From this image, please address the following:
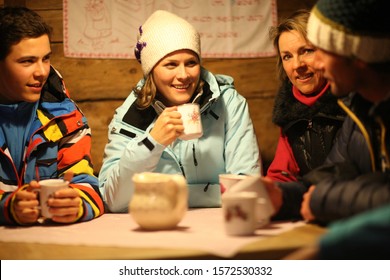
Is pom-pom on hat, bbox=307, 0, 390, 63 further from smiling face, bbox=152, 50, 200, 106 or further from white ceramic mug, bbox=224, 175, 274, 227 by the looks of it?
smiling face, bbox=152, 50, 200, 106

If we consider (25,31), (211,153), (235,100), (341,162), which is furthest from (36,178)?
(341,162)

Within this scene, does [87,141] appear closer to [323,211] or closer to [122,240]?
[122,240]

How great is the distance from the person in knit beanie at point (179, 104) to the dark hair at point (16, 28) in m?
0.43

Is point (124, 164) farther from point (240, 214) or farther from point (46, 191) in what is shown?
point (240, 214)

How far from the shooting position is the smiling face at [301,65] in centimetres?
235

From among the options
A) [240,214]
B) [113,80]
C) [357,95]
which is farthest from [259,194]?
[113,80]

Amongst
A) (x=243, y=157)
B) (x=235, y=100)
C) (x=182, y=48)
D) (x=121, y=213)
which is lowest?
(x=121, y=213)

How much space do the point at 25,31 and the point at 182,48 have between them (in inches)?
22.6

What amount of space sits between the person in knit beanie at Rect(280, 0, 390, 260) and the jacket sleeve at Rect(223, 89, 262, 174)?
584 millimetres

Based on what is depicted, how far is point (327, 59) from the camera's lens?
5.28ft

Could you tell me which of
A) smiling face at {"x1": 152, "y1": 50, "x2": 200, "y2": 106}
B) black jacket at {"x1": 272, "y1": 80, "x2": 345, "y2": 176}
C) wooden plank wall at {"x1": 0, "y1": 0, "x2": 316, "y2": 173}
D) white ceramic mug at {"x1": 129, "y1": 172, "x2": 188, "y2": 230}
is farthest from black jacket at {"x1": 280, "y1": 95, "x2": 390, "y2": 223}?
wooden plank wall at {"x1": 0, "y1": 0, "x2": 316, "y2": 173}

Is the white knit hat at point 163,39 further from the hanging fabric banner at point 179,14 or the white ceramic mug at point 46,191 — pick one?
the white ceramic mug at point 46,191

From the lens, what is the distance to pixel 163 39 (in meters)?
2.29

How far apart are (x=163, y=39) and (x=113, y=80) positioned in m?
0.67
